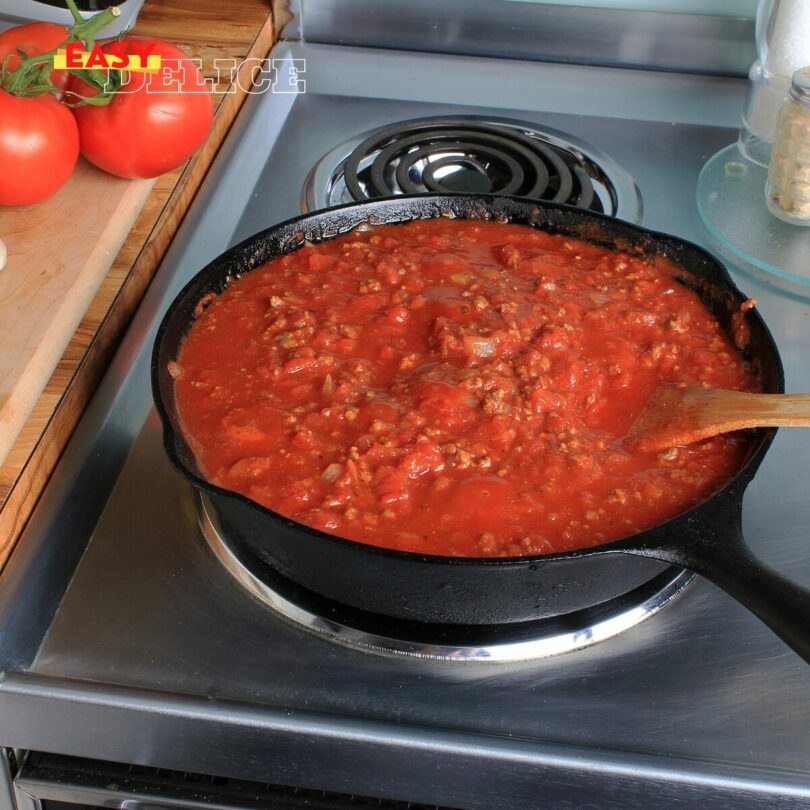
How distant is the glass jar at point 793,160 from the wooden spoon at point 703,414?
1.79ft

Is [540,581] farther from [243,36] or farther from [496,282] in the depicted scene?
[243,36]

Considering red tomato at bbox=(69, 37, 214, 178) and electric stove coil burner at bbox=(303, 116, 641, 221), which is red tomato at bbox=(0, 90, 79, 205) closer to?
red tomato at bbox=(69, 37, 214, 178)

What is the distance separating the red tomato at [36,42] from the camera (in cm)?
145

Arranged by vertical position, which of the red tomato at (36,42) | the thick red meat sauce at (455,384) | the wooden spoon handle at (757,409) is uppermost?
the red tomato at (36,42)

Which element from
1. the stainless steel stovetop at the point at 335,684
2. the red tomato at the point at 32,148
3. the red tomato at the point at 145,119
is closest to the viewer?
the stainless steel stovetop at the point at 335,684

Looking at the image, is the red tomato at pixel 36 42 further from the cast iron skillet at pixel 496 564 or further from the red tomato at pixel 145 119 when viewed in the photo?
the cast iron skillet at pixel 496 564

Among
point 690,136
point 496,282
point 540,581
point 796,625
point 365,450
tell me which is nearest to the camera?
point 796,625

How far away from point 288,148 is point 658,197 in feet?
2.03

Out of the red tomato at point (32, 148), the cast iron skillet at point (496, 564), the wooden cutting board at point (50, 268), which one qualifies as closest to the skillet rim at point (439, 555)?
the cast iron skillet at point (496, 564)

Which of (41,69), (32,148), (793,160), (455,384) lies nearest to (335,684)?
(455,384)

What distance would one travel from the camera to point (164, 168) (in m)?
1.46

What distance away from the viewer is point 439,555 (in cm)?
95

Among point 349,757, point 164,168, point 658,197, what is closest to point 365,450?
point 349,757

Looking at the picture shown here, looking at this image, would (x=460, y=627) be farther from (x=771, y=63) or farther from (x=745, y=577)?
(x=771, y=63)
